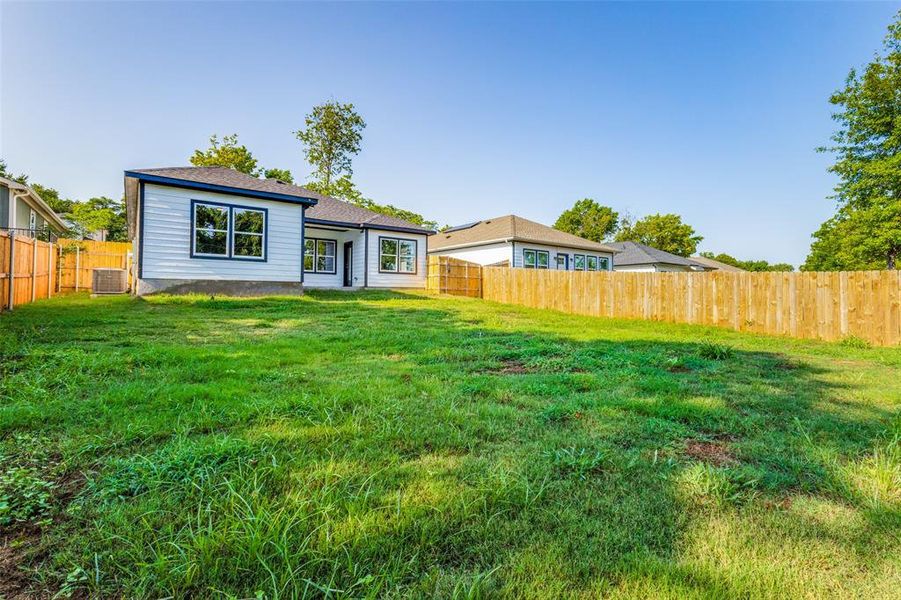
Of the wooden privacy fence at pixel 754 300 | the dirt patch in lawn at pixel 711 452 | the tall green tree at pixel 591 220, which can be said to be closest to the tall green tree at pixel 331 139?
the wooden privacy fence at pixel 754 300

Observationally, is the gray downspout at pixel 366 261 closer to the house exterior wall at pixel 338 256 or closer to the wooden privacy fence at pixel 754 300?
the house exterior wall at pixel 338 256

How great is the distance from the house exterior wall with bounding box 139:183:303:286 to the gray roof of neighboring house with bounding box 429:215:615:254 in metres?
11.4

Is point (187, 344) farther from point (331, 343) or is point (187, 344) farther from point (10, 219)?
point (10, 219)

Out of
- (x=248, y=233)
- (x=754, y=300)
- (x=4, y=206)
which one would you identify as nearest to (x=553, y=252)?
(x=754, y=300)

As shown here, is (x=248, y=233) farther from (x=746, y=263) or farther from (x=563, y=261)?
(x=746, y=263)

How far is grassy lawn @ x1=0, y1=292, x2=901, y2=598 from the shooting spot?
48.4 inches

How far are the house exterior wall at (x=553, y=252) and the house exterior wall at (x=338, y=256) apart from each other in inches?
323

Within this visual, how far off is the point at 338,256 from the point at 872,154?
27.6 m

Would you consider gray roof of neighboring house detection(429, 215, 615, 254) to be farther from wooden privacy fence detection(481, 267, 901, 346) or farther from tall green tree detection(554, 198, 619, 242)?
tall green tree detection(554, 198, 619, 242)

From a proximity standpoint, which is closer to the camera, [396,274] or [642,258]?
[396,274]

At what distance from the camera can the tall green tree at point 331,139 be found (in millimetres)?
27969

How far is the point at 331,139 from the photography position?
28.3 meters

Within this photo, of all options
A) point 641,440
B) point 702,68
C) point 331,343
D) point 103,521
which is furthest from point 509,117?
point 103,521

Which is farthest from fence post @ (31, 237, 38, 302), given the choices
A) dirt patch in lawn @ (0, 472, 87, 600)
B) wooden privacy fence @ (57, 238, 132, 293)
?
dirt patch in lawn @ (0, 472, 87, 600)
